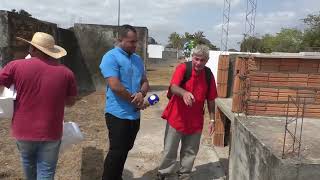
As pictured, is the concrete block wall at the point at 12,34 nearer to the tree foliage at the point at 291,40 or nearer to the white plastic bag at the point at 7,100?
the white plastic bag at the point at 7,100

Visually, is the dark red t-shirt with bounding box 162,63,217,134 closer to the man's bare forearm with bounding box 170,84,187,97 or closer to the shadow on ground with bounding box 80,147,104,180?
the man's bare forearm with bounding box 170,84,187,97

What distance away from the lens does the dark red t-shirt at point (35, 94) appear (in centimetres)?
334

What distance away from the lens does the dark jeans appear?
4246mm

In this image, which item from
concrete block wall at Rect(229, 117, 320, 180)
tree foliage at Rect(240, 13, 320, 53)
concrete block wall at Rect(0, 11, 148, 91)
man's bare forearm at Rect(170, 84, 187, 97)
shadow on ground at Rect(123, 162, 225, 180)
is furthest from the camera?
tree foliage at Rect(240, 13, 320, 53)

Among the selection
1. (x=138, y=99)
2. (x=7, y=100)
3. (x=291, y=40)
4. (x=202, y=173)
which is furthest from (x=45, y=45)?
(x=291, y=40)

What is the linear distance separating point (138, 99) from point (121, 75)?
0.30 meters

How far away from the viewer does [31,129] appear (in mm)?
3418

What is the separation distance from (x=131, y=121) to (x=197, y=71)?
35.8 inches

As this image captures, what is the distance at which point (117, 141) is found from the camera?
427 cm

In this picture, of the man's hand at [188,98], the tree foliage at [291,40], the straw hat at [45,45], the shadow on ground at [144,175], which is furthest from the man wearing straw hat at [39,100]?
the tree foliage at [291,40]

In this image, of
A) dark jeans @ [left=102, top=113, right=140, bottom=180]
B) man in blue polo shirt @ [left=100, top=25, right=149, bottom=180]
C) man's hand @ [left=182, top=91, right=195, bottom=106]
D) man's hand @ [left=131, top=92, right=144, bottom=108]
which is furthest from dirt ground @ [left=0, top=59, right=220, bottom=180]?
man's hand @ [left=182, top=91, right=195, bottom=106]

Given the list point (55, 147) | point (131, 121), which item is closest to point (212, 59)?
point (131, 121)

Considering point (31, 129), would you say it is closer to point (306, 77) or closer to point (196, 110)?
point (196, 110)

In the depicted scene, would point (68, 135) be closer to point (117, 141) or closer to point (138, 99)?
point (117, 141)
